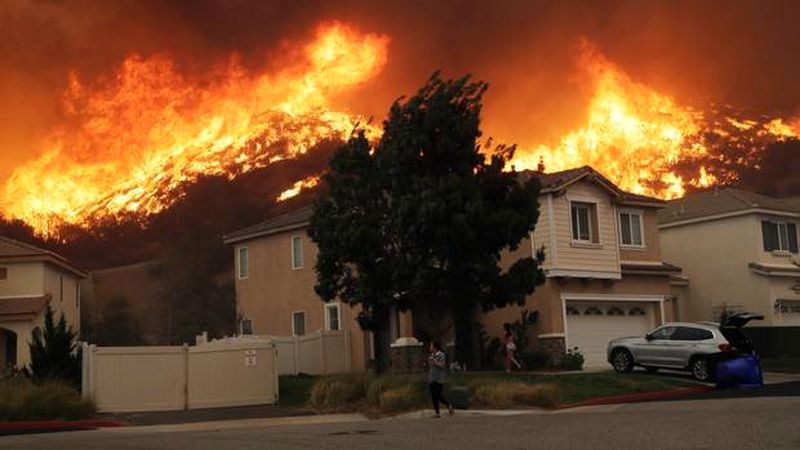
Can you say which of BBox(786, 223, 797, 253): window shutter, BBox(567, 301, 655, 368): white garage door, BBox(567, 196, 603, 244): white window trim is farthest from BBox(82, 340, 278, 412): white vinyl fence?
BBox(786, 223, 797, 253): window shutter

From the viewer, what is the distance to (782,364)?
35281mm

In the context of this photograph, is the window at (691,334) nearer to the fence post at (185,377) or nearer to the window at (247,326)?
the fence post at (185,377)

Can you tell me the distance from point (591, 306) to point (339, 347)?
927cm

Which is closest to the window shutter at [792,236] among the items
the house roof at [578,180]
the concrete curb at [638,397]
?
the house roof at [578,180]

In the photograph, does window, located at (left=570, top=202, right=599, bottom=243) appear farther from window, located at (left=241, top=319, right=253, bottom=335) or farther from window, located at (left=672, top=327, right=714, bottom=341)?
window, located at (left=241, top=319, right=253, bottom=335)

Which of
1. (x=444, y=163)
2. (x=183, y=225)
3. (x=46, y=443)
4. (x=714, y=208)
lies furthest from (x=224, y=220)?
(x=46, y=443)

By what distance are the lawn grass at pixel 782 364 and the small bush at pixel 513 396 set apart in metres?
14.1

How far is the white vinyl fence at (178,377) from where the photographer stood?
83.9 feet

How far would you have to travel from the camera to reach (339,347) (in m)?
35.6

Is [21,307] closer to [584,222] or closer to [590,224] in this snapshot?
[584,222]

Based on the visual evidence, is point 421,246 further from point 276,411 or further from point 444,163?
point 276,411

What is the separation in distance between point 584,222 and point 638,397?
36.7 feet

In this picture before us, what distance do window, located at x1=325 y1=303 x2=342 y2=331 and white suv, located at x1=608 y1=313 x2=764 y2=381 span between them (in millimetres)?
11311

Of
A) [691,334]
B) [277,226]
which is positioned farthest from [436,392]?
[277,226]
